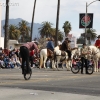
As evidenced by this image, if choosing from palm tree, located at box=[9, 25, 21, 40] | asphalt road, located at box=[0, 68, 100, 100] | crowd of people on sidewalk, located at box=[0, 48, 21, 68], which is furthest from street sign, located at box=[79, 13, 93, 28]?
palm tree, located at box=[9, 25, 21, 40]

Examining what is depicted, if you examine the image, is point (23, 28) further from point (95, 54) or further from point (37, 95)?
point (37, 95)

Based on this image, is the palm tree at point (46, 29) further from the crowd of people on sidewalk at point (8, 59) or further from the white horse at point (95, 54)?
the white horse at point (95, 54)

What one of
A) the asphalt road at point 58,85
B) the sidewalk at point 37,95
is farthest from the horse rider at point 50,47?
the sidewalk at point 37,95

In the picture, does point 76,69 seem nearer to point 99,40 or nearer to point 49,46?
point 99,40

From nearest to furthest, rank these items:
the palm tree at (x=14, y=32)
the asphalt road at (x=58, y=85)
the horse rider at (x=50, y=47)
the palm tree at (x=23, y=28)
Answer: the asphalt road at (x=58, y=85)
the horse rider at (x=50, y=47)
the palm tree at (x=23, y=28)
the palm tree at (x=14, y=32)

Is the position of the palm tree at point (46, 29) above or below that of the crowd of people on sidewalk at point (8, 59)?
above

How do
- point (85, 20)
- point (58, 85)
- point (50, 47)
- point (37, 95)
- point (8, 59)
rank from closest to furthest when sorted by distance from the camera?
Answer: point (37, 95) → point (58, 85) → point (50, 47) → point (8, 59) → point (85, 20)

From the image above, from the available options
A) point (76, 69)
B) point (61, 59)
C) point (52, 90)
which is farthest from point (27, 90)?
point (61, 59)

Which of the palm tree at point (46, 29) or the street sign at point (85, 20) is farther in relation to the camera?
the palm tree at point (46, 29)

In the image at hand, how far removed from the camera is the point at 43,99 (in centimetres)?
1191

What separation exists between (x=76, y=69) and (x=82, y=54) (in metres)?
0.94

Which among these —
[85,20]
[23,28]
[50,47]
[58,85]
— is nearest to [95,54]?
[50,47]

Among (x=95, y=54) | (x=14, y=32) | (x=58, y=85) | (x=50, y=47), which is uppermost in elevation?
(x=14, y=32)

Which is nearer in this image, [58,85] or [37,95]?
[37,95]
